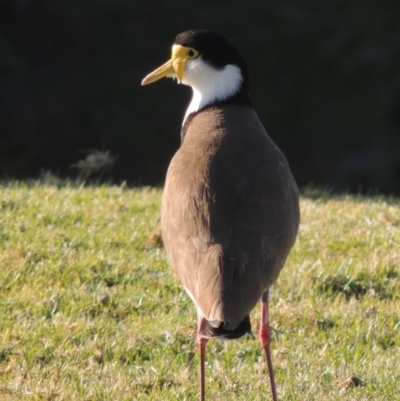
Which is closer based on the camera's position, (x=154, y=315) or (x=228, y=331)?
(x=228, y=331)

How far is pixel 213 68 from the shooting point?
6.42 m

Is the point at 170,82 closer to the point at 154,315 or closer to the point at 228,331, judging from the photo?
the point at 154,315

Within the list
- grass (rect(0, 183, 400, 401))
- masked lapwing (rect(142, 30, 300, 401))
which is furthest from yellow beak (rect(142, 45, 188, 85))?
grass (rect(0, 183, 400, 401))

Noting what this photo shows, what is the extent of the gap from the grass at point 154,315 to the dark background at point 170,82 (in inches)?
310

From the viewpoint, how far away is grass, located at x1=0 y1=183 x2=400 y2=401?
5430mm

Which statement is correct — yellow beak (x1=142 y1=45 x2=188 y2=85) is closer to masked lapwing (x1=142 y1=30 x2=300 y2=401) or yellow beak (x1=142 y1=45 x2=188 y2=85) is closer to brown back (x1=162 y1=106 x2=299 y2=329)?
masked lapwing (x1=142 y1=30 x2=300 y2=401)

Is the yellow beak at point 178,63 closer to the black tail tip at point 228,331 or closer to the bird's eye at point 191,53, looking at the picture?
the bird's eye at point 191,53

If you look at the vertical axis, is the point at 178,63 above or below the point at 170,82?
above

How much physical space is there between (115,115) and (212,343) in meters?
10.5

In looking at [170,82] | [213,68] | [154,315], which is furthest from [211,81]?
[170,82]

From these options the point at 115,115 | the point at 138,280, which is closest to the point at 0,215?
the point at 138,280

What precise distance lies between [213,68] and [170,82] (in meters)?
9.81

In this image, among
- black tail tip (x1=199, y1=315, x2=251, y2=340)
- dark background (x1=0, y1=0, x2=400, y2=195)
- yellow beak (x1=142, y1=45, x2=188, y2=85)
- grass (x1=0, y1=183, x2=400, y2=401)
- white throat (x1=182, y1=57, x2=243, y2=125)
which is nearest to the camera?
black tail tip (x1=199, y1=315, x2=251, y2=340)

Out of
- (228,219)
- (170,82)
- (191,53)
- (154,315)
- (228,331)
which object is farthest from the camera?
(170,82)
